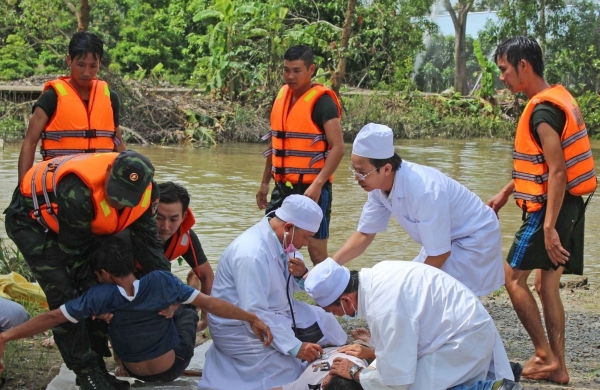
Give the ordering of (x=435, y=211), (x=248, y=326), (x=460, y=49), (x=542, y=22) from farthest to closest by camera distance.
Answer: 1. (x=460, y=49)
2. (x=542, y=22)
3. (x=248, y=326)
4. (x=435, y=211)

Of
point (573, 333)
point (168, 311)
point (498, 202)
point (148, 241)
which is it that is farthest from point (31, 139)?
point (573, 333)

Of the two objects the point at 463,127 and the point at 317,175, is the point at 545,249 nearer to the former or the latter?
the point at 317,175

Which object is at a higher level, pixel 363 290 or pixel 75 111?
pixel 75 111

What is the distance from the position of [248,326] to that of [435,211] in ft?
3.70

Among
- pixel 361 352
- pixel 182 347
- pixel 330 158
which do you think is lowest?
pixel 182 347

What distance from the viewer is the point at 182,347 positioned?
451 cm

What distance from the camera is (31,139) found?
222 inches

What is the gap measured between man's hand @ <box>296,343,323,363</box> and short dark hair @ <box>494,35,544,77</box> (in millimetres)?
1940

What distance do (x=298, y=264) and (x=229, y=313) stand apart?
50 cm

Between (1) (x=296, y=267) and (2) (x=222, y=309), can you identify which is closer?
(2) (x=222, y=309)

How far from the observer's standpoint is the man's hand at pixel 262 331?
432cm

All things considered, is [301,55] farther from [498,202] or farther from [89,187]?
[89,187]

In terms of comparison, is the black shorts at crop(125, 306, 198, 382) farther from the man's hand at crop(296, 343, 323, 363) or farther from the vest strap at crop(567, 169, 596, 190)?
the vest strap at crop(567, 169, 596, 190)

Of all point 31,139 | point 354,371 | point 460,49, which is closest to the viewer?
point 354,371
